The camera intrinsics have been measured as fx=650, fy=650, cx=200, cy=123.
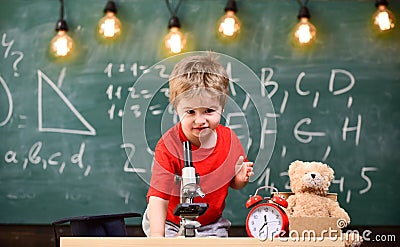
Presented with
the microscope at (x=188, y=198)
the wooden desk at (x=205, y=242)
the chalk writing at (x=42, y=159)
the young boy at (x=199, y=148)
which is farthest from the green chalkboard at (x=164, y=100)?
the wooden desk at (x=205, y=242)

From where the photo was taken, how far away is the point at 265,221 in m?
1.59

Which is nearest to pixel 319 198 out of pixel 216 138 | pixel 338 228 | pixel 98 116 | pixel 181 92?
pixel 338 228

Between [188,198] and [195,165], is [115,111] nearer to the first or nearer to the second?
[195,165]

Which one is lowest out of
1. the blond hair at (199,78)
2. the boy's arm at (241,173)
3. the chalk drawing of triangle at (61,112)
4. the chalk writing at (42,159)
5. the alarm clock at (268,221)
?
the alarm clock at (268,221)

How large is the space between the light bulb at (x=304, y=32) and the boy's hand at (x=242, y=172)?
57.7 inches

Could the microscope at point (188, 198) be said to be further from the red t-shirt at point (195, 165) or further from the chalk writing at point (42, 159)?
the chalk writing at point (42, 159)

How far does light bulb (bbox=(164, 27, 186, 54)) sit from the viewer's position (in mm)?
3137

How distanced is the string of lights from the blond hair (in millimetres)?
1391

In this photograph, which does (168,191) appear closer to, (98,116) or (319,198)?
(319,198)

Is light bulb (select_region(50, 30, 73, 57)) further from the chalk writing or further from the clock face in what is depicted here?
the clock face

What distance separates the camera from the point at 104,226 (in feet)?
5.90

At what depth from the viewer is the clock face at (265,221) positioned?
1.57 meters

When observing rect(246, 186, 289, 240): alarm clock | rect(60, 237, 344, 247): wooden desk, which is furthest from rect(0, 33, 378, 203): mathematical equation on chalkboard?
rect(60, 237, 344, 247): wooden desk

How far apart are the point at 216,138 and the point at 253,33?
141 cm
